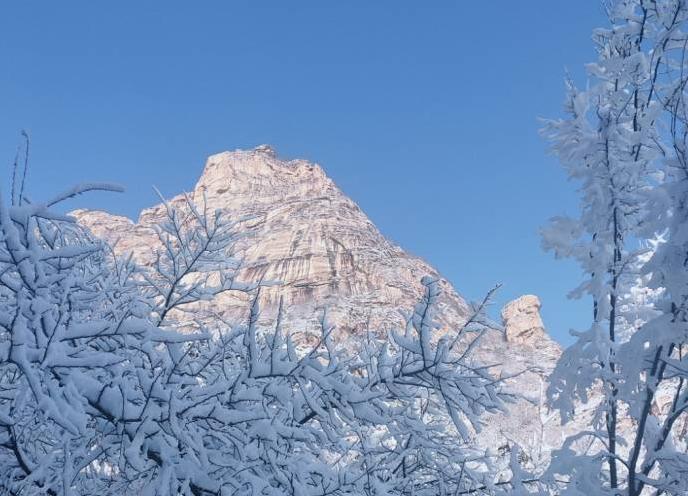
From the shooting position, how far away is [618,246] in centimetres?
471

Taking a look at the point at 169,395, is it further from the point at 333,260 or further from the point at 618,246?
the point at 333,260

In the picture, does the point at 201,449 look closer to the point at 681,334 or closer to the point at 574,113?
the point at 681,334

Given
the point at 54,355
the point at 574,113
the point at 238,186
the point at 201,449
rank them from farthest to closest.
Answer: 1. the point at 238,186
2. the point at 574,113
3. the point at 201,449
4. the point at 54,355

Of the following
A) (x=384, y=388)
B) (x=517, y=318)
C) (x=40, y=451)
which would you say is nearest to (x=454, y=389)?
(x=384, y=388)

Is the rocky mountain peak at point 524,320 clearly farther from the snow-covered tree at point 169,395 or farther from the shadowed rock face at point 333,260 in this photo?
the snow-covered tree at point 169,395

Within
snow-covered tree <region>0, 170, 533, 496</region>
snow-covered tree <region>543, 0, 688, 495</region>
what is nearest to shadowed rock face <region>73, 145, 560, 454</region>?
snow-covered tree <region>543, 0, 688, 495</region>

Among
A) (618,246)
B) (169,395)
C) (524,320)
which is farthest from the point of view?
(524,320)

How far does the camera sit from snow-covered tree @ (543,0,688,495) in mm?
3861

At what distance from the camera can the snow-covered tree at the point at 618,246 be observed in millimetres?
3861

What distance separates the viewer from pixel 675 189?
3.41 m

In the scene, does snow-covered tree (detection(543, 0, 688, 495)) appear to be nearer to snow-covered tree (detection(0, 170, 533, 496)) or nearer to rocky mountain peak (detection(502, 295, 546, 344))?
snow-covered tree (detection(0, 170, 533, 496))

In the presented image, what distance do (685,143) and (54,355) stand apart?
351cm

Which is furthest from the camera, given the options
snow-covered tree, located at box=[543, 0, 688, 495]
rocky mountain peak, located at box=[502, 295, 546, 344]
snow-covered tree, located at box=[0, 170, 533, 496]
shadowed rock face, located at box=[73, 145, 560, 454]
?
rocky mountain peak, located at box=[502, 295, 546, 344]

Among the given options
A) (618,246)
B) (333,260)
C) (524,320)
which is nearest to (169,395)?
(618,246)
